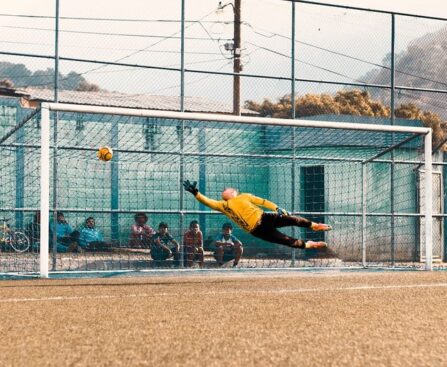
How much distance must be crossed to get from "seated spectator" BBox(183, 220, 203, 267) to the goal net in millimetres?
97

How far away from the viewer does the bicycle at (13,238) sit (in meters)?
14.9

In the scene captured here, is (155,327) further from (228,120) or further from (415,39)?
(415,39)

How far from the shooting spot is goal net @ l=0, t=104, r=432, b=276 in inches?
595

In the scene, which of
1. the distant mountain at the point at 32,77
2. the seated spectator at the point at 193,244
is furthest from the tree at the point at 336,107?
the distant mountain at the point at 32,77

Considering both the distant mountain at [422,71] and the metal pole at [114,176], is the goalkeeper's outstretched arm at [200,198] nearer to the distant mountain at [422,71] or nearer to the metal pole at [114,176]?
the metal pole at [114,176]

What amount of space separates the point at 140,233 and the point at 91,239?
911 millimetres

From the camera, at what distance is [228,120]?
13.4 metres

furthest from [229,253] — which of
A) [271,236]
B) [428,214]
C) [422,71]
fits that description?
[422,71]

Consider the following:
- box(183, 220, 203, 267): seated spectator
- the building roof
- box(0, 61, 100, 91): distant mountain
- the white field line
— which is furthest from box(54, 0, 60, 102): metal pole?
the building roof

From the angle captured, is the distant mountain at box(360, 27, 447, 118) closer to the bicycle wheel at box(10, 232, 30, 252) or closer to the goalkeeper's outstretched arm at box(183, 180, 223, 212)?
the goalkeeper's outstretched arm at box(183, 180, 223, 212)

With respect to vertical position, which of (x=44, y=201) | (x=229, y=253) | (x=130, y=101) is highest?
(x=130, y=101)

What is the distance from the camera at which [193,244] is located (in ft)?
51.8

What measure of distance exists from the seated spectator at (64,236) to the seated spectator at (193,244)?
207 centimetres

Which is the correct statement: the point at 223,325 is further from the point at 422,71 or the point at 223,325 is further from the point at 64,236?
the point at 422,71
